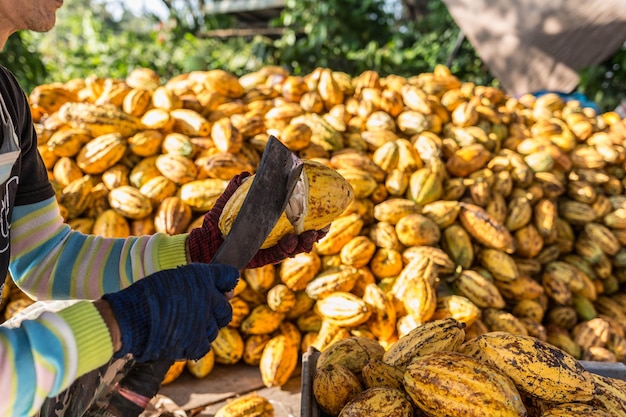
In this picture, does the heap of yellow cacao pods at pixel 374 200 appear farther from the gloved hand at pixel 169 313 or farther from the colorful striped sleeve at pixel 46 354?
the colorful striped sleeve at pixel 46 354

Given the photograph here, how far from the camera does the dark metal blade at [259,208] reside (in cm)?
138

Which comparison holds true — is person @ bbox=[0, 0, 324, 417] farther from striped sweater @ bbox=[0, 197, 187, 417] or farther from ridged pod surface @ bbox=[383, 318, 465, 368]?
ridged pod surface @ bbox=[383, 318, 465, 368]

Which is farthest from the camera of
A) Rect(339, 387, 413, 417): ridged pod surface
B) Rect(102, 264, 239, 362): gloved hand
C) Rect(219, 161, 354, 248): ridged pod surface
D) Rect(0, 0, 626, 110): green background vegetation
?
Rect(0, 0, 626, 110): green background vegetation

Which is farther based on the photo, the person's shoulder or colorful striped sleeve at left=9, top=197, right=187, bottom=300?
colorful striped sleeve at left=9, top=197, right=187, bottom=300

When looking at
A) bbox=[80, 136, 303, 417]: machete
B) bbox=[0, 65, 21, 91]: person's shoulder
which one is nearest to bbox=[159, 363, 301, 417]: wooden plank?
bbox=[80, 136, 303, 417]: machete

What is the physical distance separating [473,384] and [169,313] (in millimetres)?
872

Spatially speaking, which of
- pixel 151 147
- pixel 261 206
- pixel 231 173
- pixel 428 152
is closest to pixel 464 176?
pixel 428 152

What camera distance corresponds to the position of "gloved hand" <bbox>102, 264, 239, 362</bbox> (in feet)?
3.62

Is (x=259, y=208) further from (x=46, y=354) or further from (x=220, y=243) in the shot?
(x=46, y=354)

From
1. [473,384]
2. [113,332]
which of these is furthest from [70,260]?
[473,384]

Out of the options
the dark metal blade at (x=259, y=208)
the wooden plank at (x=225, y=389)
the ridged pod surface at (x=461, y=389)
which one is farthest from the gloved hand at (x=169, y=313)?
the wooden plank at (x=225, y=389)

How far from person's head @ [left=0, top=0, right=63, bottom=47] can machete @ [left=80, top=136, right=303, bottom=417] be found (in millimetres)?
743

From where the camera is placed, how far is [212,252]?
170cm

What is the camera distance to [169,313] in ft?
3.65
